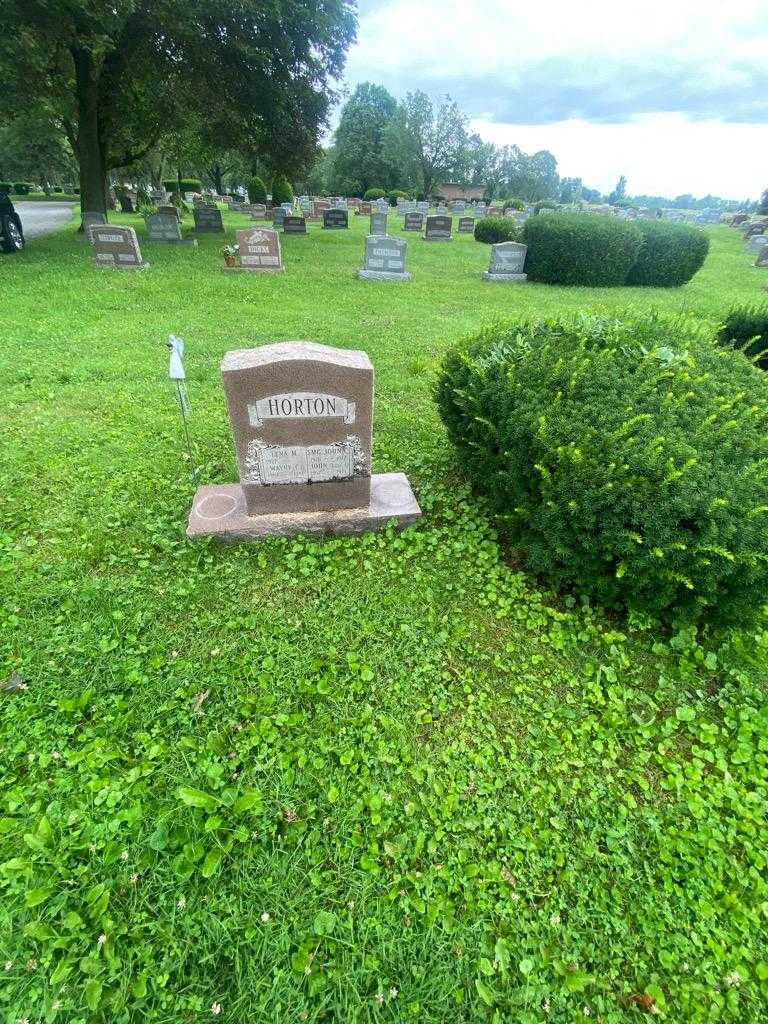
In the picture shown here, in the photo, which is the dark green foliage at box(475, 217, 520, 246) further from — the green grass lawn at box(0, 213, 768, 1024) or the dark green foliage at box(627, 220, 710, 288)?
the green grass lawn at box(0, 213, 768, 1024)

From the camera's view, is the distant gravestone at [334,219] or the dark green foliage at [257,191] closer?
the distant gravestone at [334,219]

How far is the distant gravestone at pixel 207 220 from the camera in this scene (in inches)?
765

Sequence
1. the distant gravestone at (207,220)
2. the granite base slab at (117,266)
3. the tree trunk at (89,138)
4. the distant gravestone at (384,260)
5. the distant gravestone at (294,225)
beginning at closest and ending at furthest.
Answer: the granite base slab at (117,266) < the distant gravestone at (384,260) < the tree trunk at (89,138) < the distant gravestone at (207,220) < the distant gravestone at (294,225)

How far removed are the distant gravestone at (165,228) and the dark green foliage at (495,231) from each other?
485 inches

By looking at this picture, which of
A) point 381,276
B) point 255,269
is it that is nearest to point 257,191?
point 255,269

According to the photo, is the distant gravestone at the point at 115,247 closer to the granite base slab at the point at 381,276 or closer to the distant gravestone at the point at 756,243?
the granite base slab at the point at 381,276

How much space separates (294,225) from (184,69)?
264 inches

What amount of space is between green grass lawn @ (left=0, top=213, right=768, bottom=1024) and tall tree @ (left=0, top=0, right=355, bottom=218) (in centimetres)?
1428

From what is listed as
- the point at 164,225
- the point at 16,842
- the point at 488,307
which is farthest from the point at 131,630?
the point at 164,225

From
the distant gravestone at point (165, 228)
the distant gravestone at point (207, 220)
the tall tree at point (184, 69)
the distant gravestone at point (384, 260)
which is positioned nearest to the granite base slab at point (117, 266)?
the tall tree at point (184, 69)

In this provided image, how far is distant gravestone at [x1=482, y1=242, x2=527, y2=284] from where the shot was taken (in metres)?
13.7

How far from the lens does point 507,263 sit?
1388cm

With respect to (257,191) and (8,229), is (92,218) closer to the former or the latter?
(8,229)

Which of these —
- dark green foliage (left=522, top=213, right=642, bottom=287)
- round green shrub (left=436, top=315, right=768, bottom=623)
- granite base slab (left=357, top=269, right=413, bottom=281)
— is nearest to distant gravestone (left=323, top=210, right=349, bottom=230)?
dark green foliage (left=522, top=213, right=642, bottom=287)
